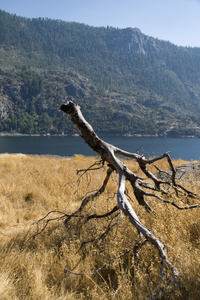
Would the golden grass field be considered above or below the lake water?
above

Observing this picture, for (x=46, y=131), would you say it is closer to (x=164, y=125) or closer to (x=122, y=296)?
(x=164, y=125)

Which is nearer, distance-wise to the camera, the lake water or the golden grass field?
the golden grass field

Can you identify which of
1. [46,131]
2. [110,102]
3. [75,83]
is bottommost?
[46,131]

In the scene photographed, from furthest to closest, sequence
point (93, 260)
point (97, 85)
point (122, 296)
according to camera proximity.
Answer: point (97, 85), point (93, 260), point (122, 296)

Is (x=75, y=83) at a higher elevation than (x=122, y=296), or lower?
higher

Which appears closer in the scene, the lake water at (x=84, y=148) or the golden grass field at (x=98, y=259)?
the golden grass field at (x=98, y=259)

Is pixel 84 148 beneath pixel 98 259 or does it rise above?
beneath

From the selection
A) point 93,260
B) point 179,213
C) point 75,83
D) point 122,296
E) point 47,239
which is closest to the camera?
point 122,296

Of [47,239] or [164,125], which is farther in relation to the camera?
[164,125]

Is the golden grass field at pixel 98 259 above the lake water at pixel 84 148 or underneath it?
above

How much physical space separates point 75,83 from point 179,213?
192501 millimetres

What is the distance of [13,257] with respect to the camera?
9.06 feet

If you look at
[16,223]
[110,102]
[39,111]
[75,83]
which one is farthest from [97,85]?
[16,223]

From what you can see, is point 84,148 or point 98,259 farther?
point 84,148
